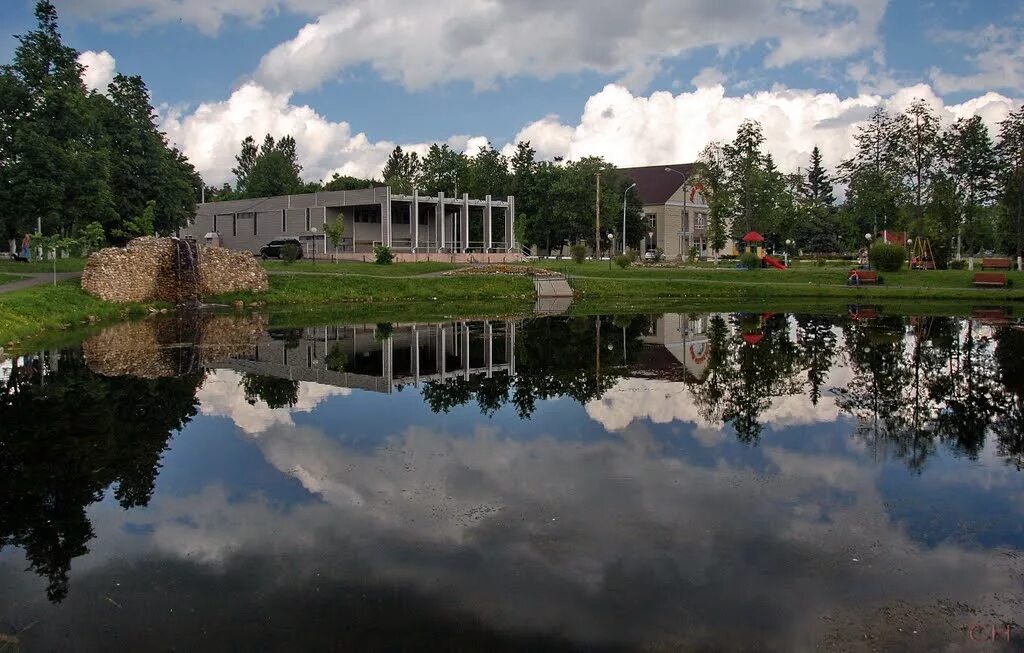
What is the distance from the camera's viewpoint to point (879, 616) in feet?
19.9

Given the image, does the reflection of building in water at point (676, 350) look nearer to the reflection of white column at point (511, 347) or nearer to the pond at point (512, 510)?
the pond at point (512, 510)

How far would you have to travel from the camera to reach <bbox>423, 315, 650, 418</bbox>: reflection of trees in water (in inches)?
588

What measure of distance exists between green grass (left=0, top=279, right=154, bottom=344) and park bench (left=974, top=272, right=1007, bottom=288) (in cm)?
4361

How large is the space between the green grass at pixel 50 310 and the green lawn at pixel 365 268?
560 inches

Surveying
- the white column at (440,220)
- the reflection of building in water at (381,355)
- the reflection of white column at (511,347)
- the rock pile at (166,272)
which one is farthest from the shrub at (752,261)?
the rock pile at (166,272)

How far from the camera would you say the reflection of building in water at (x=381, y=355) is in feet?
58.1

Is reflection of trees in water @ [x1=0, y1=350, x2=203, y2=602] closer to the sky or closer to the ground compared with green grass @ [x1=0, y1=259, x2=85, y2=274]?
closer to the ground

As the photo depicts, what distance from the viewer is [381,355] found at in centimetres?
2114

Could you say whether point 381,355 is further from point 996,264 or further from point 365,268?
point 996,264

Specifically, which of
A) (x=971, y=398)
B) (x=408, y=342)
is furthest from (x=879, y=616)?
(x=408, y=342)

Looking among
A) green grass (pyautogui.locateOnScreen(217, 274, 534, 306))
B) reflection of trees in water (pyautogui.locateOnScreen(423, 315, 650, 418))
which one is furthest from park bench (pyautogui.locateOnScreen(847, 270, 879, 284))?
reflection of trees in water (pyautogui.locateOnScreen(423, 315, 650, 418))

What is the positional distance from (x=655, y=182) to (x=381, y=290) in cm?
5755

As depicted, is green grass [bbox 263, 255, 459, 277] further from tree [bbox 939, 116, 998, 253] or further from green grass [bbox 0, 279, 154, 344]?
tree [bbox 939, 116, 998, 253]

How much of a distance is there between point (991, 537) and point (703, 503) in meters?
2.73
